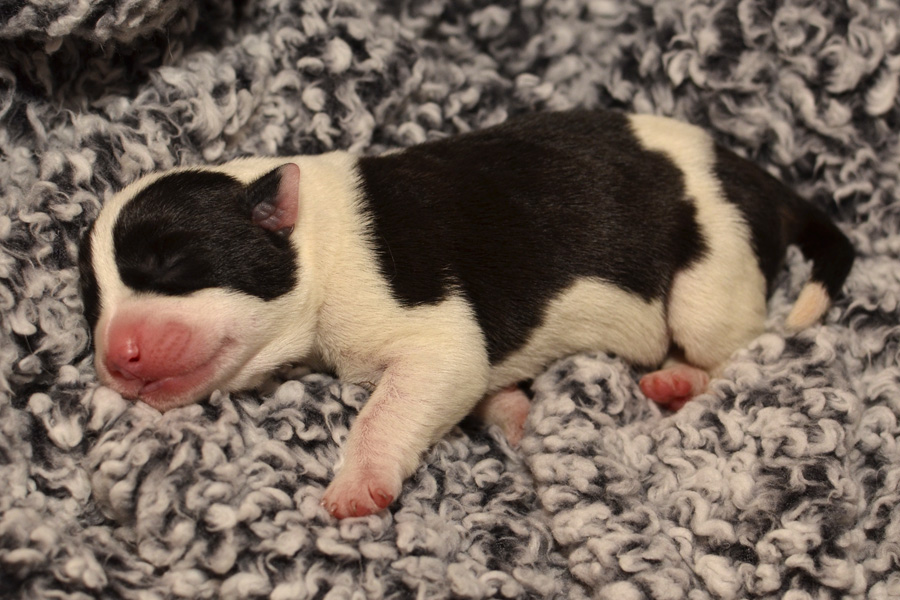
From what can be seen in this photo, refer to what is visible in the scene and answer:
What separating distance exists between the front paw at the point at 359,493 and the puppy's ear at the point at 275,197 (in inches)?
23.0

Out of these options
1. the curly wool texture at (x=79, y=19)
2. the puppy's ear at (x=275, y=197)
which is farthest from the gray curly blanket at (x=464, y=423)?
the puppy's ear at (x=275, y=197)

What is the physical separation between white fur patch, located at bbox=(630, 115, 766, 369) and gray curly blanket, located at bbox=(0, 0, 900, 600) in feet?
0.27

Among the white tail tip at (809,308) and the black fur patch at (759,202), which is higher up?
the black fur patch at (759,202)

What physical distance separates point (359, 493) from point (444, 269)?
0.56 meters

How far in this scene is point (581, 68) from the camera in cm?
289

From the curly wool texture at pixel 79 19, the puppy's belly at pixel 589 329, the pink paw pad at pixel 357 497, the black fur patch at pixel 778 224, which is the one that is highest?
the curly wool texture at pixel 79 19

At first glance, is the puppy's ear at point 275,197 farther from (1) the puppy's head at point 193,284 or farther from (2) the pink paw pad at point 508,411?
(2) the pink paw pad at point 508,411

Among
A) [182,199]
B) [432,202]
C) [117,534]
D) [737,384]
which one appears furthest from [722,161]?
[117,534]

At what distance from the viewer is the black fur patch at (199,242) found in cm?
190

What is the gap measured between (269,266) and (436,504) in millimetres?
659

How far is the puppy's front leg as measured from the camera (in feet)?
6.25

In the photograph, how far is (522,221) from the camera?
222 centimetres

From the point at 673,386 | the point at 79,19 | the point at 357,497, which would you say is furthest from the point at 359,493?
the point at 79,19

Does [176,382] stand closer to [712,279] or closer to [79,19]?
[79,19]
